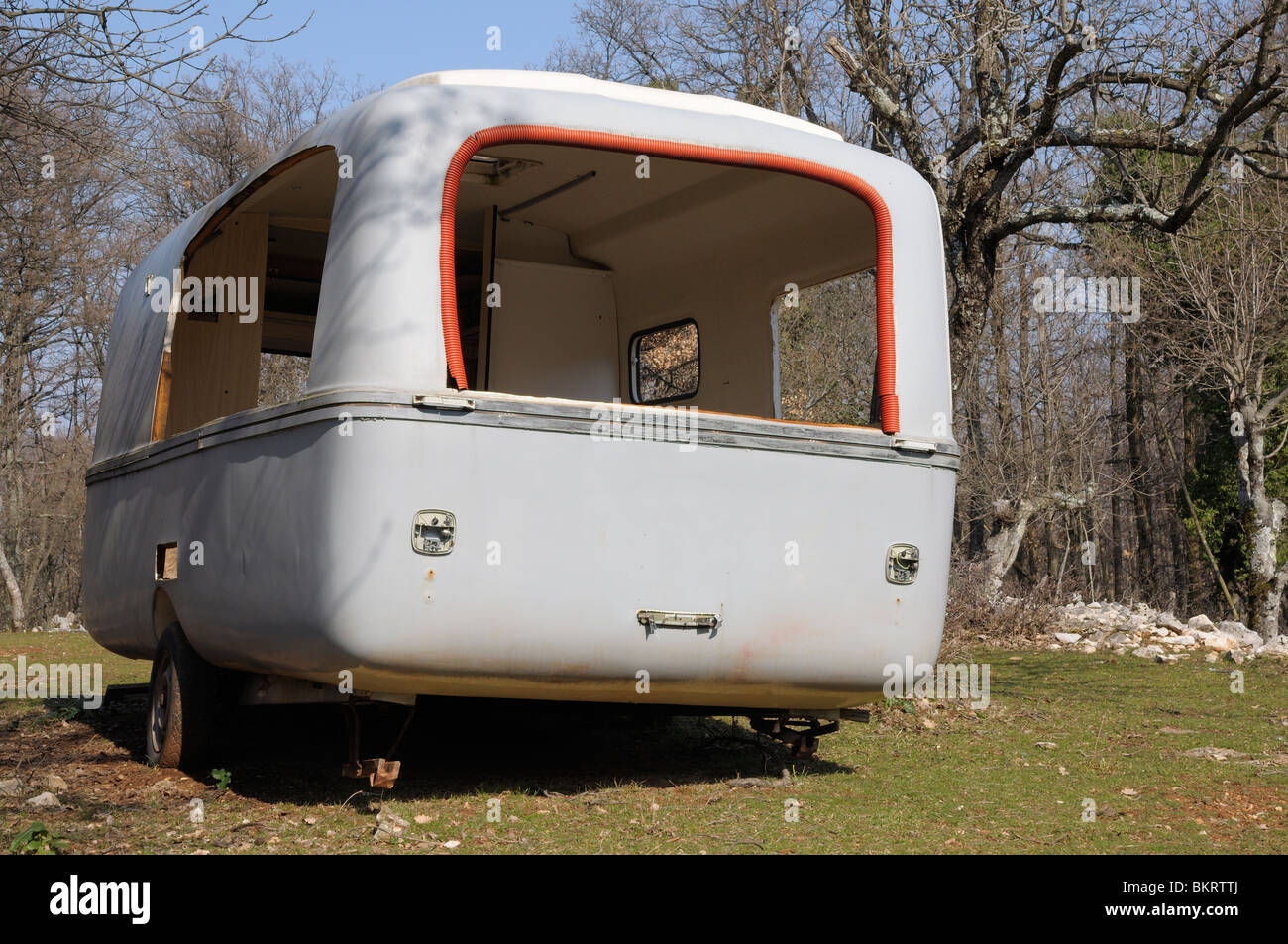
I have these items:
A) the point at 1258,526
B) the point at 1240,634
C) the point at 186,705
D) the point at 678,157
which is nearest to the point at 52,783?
the point at 186,705

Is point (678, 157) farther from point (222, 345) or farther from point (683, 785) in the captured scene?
point (222, 345)

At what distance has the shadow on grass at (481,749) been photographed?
6465mm

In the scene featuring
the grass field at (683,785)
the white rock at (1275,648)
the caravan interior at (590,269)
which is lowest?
the grass field at (683,785)

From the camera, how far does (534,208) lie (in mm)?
8555

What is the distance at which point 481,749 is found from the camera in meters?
7.67

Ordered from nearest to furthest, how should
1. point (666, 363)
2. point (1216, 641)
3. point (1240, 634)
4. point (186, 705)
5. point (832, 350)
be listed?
point (186, 705) < point (666, 363) < point (1216, 641) < point (1240, 634) < point (832, 350)

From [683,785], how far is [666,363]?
3544 millimetres

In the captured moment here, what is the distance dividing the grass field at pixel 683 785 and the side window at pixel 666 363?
224cm

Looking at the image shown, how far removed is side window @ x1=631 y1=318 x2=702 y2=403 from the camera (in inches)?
350

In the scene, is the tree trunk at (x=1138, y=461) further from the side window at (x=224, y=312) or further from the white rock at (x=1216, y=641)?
the side window at (x=224, y=312)

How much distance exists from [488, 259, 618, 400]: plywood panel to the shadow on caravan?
4.38ft

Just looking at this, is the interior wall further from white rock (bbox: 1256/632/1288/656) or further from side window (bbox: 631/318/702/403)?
white rock (bbox: 1256/632/1288/656)

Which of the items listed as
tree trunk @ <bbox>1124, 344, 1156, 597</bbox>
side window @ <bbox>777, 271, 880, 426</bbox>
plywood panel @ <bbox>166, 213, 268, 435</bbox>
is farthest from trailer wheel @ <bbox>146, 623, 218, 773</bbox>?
tree trunk @ <bbox>1124, 344, 1156, 597</bbox>

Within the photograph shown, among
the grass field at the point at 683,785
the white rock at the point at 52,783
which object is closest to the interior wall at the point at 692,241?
the grass field at the point at 683,785
